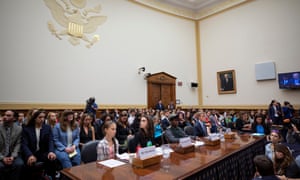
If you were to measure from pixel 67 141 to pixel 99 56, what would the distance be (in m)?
5.65

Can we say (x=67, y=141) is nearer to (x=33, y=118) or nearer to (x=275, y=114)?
(x=33, y=118)

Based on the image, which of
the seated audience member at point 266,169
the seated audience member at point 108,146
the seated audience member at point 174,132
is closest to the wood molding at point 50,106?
the seated audience member at point 174,132

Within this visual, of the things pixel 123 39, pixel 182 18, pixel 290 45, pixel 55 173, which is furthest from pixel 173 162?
pixel 182 18

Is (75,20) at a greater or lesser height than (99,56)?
greater

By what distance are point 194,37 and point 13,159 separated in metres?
11.6

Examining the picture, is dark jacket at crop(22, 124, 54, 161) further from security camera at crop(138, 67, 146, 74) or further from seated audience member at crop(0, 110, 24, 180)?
security camera at crop(138, 67, 146, 74)

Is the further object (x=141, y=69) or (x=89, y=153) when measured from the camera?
(x=141, y=69)

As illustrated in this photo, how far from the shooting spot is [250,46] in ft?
33.8

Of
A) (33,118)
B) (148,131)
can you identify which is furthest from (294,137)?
(33,118)

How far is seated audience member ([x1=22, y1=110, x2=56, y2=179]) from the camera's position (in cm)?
299

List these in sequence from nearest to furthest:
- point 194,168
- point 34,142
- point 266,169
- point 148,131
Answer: point 266,169 → point 194,168 → point 148,131 → point 34,142

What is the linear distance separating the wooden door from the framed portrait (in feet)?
9.23

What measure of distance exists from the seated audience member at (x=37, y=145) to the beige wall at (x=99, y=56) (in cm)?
413

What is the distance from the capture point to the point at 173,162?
2.08m
